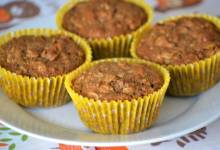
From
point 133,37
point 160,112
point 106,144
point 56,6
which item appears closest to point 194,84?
point 160,112

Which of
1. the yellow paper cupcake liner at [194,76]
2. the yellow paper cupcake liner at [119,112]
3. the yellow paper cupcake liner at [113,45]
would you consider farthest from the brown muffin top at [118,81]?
the yellow paper cupcake liner at [113,45]

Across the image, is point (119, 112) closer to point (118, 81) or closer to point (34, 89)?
point (118, 81)

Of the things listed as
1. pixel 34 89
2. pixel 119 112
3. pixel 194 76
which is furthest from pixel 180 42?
pixel 34 89

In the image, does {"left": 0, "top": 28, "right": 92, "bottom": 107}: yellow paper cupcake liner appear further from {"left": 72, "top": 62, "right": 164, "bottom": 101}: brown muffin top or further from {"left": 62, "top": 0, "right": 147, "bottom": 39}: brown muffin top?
{"left": 62, "top": 0, "right": 147, "bottom": 39}: brown muffin top

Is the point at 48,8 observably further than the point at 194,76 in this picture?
Yes

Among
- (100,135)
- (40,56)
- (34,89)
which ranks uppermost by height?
(40,56)

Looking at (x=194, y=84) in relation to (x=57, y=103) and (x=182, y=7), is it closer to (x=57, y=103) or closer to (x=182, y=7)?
(x=57, y=103)
